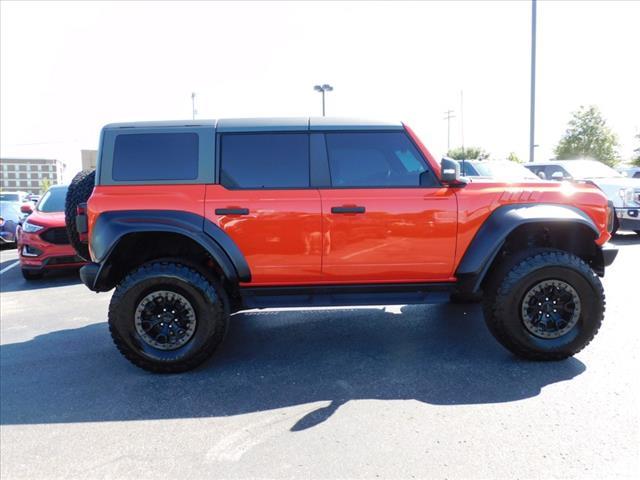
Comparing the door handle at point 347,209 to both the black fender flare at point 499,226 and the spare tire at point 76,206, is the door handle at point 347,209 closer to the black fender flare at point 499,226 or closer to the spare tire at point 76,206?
the black fender flare at point 499,226

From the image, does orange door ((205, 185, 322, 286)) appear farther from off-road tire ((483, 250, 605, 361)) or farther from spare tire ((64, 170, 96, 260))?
off-road tire ((483, 250, 605, 361))

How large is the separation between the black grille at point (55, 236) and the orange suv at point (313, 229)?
3.98 m

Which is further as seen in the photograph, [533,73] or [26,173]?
[26,173]

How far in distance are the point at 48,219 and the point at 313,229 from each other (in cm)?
579

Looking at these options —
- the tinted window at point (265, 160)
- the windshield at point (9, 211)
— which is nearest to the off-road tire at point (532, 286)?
the tinted window at point (265, 160)

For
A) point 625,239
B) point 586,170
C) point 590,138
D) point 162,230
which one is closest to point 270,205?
point 162,230

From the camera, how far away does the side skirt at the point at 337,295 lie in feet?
12.3

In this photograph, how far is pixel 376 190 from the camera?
3682 millimetres

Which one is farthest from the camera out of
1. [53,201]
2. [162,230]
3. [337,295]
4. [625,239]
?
[625,239]

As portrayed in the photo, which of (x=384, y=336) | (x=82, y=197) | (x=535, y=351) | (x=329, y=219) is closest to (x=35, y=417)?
(x=82, y=197)

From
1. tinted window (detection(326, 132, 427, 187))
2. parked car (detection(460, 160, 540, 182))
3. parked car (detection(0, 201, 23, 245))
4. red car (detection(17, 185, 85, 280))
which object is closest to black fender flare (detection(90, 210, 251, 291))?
tinted window (detection(326, 132, 427, 187))

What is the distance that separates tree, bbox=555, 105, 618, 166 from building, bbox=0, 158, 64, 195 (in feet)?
494

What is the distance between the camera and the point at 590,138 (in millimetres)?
36969

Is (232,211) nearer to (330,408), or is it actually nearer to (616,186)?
(330,408)
